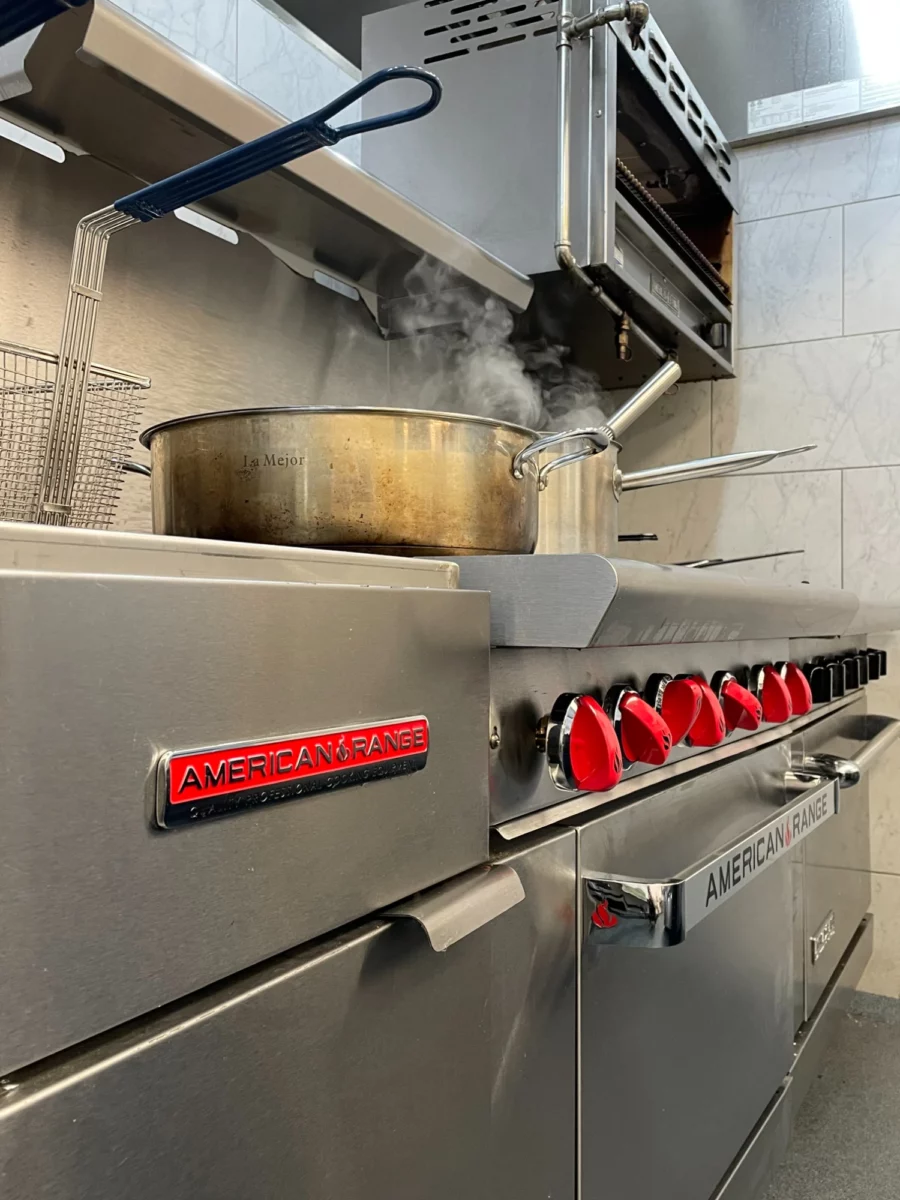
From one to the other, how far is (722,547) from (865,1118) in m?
1.12

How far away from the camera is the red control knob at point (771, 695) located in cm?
101

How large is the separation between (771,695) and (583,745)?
19.4 inches

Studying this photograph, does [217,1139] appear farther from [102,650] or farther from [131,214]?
[131,214]

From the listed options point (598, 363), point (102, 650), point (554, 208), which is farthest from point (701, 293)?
point (102, 650)

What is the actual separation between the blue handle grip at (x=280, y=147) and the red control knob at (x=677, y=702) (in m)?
0.46

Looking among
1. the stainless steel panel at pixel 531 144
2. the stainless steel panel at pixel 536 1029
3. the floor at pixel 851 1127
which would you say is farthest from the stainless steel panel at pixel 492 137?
the floor at pixel 851 1127

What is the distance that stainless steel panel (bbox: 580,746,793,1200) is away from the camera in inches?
26.8

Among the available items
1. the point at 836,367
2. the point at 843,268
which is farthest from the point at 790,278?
the point at 836,367

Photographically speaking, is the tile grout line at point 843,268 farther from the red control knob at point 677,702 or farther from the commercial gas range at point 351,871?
the red control knob at point 677,702

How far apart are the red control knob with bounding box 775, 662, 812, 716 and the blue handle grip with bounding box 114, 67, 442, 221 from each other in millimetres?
812

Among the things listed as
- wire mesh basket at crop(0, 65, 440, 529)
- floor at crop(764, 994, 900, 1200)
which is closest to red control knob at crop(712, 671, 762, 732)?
wire mesh basket at crop(0, 65, 440, 529)

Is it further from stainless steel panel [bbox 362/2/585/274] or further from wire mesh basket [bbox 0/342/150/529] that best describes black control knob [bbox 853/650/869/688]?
wire mesh basket [bbox 0/342/150/529]

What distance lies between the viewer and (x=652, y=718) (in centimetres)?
65

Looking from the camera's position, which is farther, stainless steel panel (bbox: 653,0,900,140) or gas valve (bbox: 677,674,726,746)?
stainless steel panel (bbox: 653,0,900,140)
